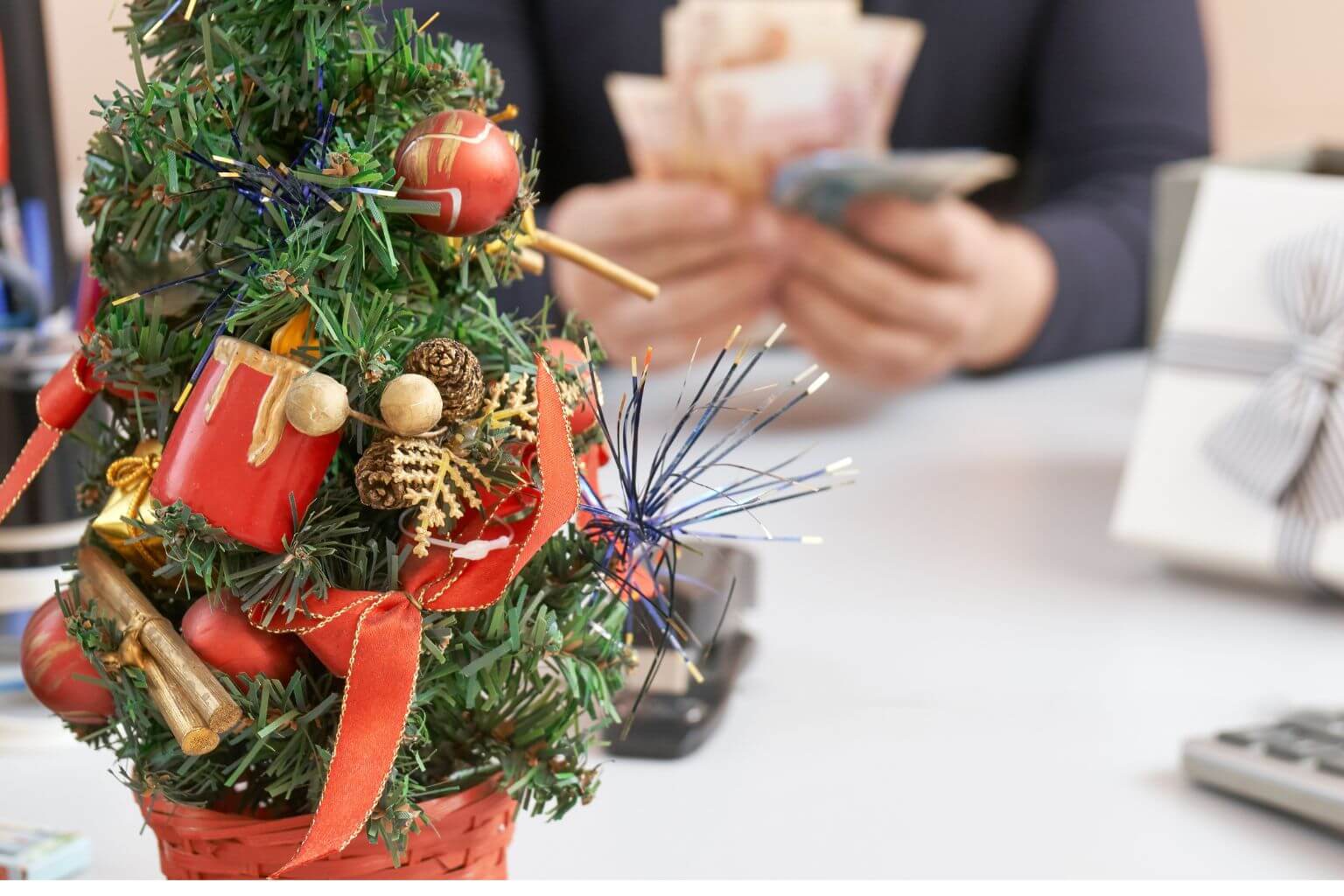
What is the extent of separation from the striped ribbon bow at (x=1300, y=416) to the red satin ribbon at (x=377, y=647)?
0.43m

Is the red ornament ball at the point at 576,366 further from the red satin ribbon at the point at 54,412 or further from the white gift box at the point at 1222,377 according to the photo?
the white gift box at the point at 1222,377

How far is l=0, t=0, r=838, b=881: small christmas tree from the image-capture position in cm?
25

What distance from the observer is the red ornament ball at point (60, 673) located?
28 cm

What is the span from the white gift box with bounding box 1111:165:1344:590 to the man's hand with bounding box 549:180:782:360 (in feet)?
1.35

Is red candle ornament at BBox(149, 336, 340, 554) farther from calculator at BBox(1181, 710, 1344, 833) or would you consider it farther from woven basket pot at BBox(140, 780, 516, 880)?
calculator at BBox(1181, 710, 1344, 833)

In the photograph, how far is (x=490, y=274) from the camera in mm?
283

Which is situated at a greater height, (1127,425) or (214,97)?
(214,97)

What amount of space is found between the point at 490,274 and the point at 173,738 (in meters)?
0.12

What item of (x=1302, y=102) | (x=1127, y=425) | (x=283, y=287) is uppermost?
(x=283, y=287)

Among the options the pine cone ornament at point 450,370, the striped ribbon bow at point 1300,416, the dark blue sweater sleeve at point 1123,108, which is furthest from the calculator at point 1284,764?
the dark blue sweater sleeve at point 1123,108

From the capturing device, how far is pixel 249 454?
25 centimetres

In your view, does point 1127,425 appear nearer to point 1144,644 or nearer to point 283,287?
point 1144,644

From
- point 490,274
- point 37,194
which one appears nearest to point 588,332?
point 490,274

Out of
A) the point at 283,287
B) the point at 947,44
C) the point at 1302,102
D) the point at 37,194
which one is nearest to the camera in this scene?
the point at 283,287
